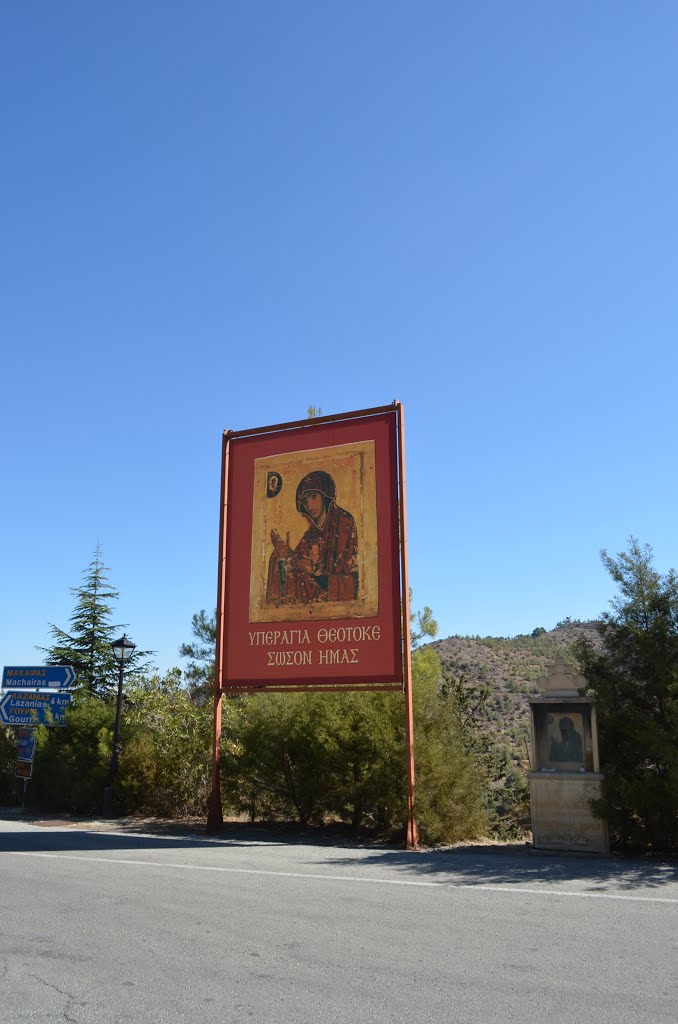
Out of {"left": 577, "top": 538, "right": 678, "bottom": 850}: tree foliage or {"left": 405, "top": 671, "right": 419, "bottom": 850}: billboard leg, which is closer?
{"left": 577, "top": 538, "right": 678, "bottom": 850}: tree foliage

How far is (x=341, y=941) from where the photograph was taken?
21.6 feet

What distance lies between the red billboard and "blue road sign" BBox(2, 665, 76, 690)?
367 inches

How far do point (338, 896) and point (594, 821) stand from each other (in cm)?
450

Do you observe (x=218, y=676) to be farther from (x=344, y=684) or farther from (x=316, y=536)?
(x=316, y=536)

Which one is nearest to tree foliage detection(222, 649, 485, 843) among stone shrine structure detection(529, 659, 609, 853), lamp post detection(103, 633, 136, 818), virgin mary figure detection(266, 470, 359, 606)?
Answer: virgin mary figure detection(266, 470, 359, 606)

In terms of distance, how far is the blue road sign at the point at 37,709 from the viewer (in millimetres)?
21047

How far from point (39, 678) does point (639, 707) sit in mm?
17656

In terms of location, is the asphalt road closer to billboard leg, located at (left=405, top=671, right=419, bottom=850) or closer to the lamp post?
billboard leg, located at (left=405, top=671, right=419, bottom=850)

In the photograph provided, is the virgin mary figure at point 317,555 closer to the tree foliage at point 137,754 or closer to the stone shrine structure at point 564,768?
the stone shrine structure at point 564,768

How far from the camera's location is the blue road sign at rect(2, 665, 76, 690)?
72.9ft

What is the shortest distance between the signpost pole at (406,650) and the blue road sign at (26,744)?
12.3 metres

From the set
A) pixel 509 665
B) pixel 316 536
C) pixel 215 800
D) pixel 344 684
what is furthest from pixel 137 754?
pixel 509 665

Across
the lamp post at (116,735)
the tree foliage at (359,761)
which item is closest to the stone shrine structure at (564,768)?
the tree foliage at (359,761)

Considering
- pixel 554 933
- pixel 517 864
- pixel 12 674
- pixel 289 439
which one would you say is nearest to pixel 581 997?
pixel 554 933
